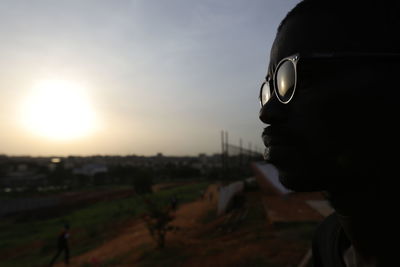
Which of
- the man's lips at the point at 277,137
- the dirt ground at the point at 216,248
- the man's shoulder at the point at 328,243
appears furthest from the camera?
the dirt ground at the point at 216,248

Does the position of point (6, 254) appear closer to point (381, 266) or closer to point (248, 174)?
point (381, 266)

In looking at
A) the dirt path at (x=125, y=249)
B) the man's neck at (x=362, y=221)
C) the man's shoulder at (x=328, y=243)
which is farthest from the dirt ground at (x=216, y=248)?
the man's neck at (x=362, y=221)

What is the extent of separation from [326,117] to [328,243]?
2.51 ft

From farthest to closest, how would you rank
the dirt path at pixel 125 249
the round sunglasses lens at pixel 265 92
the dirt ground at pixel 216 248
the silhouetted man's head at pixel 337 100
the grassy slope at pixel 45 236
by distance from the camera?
the grassy slope at pixel 45 236 → the dirt path at pixel 125 249 → the dirt ground at pixel 216 248 → the round sunglasses lens at pixel 265 92 → the silhouetted man's head at pixel 337 100

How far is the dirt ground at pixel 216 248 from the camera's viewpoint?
709cm

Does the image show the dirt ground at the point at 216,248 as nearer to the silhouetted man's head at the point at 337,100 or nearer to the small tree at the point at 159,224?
the small tree at the point at 159,224

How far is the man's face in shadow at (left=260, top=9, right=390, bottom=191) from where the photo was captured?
2.51 ft

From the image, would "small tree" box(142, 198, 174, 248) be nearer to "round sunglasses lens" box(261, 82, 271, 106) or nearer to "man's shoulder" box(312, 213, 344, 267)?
Answer: "man's shoulder" box(312, 213, 344, 267)

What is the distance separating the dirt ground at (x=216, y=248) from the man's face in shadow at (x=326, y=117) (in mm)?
5951

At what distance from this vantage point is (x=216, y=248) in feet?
29.6

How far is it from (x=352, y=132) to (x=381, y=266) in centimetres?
46

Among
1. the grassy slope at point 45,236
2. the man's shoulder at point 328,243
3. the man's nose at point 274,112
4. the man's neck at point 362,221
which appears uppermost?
the man's nose at point 274,112

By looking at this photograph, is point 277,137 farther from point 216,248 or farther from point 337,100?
point 216,248

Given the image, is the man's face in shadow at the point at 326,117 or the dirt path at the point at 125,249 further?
the dirt path at the point at 125,249
